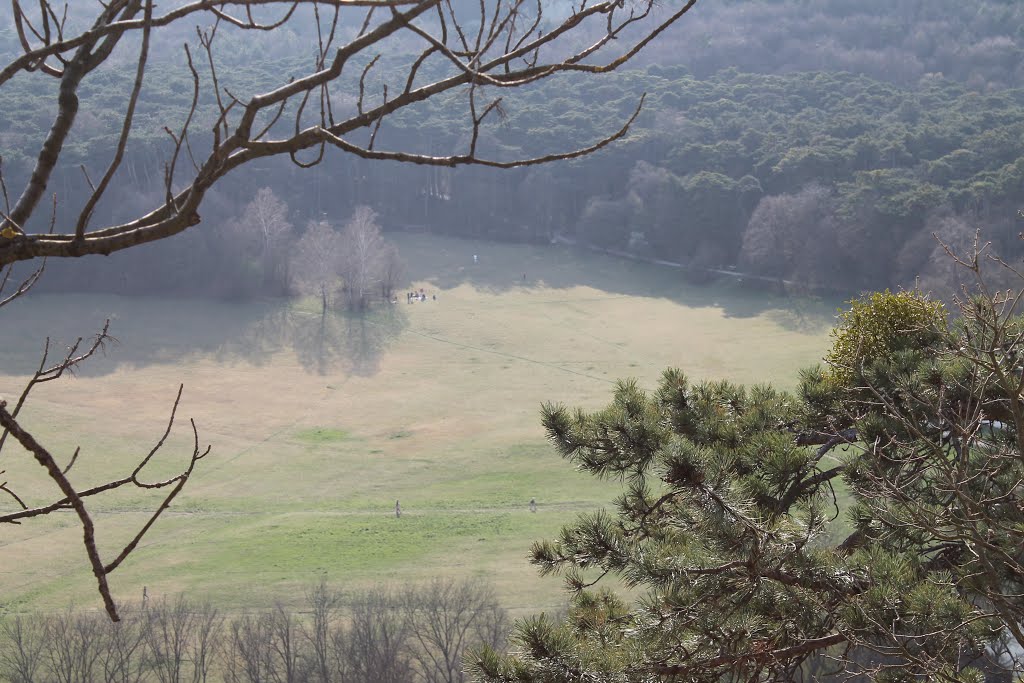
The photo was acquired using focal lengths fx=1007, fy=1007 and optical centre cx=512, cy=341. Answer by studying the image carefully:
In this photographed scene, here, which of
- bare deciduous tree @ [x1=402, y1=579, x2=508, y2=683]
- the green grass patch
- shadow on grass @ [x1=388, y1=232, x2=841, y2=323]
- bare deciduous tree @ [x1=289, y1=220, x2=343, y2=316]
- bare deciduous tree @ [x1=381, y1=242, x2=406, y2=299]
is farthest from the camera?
bare deciduous tree @ [x1=289, y1=220, x2=343, y2=316]

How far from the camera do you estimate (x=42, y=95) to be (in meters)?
40.1

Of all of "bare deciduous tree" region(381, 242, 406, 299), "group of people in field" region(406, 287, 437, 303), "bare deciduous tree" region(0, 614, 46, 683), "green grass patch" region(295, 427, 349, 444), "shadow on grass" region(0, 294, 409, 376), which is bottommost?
"bare deciduous tree" region(0, 614, 46, 683)

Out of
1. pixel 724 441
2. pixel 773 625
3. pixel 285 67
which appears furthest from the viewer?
pixel 285 67

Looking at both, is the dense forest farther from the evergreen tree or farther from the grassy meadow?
the evergreen tree

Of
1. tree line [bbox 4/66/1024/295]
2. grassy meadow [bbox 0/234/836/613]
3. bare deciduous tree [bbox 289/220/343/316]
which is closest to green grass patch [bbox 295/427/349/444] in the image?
grassy meadow [bbox 0/234/836/613]

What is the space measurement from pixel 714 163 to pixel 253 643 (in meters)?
28.0

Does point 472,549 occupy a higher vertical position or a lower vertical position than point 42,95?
lower

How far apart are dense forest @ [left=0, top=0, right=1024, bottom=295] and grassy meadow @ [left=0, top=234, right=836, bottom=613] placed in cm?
179

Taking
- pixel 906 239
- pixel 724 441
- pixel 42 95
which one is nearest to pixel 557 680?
pixel 724 441

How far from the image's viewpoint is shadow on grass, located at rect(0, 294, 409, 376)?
93.6 ft

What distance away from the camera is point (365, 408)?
26156 mm

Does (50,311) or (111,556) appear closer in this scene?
(111,556)

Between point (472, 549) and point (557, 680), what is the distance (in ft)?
45.6

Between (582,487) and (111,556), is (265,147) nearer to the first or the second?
(111,556)
